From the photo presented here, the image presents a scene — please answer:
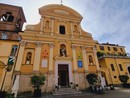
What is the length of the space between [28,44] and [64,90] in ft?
25.0

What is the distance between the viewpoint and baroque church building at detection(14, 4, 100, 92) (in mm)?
11656

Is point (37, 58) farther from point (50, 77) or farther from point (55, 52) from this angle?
point (50, 77)

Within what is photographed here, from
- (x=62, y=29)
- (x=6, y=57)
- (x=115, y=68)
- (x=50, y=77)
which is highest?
(x=62, y=29)

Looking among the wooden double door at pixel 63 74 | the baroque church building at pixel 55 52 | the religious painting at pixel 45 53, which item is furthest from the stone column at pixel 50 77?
the wooden double door at pixel 63 74

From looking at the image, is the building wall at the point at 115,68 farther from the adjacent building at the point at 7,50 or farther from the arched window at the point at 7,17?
the arched window at the point at 7,17

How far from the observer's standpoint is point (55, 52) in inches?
532

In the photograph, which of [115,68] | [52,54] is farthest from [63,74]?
[115,68]

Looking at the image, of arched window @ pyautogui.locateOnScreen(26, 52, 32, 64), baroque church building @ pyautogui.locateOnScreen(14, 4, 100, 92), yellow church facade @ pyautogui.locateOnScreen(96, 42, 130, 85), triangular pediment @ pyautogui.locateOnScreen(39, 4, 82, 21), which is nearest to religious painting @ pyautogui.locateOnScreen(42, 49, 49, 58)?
baroque church building @ pyautogui.locateOnScreen(14, 4, 100, 92)

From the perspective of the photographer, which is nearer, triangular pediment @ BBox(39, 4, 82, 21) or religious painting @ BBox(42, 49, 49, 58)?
religious painting @ BBox(42, 49, 49, 58)

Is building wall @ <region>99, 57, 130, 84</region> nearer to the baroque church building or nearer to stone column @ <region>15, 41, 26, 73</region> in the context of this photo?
the baroque church building

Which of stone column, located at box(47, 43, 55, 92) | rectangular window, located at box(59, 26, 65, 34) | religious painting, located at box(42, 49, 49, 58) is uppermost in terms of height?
rectangular window, located at box(59, 26, 65, 34)

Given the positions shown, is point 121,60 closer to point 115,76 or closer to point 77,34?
point 115,76

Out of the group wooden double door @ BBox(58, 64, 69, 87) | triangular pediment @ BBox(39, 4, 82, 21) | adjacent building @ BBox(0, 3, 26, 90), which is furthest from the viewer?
triangular pediment @ BBox(39, 4, 82, 21)

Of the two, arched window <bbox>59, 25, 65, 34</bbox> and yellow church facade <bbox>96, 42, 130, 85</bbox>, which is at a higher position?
arched window <bbox>59, 25, 65, 34</bbox>
